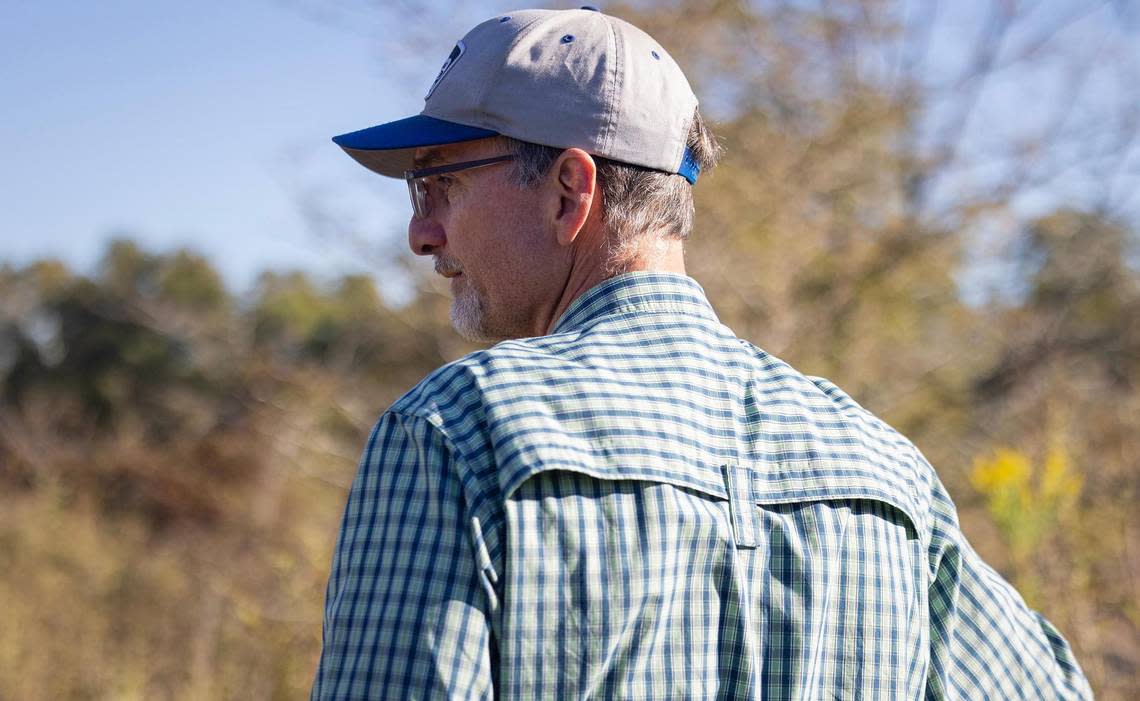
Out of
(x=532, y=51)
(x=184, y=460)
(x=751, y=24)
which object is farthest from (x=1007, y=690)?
(x=184, y=460)

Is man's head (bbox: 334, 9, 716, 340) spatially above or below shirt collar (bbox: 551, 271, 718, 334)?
above

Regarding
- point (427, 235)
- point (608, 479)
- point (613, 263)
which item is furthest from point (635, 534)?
point (427, 235)

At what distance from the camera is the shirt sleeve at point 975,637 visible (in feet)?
4.19

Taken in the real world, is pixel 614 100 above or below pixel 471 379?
above

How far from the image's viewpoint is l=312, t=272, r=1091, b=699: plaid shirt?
943mm

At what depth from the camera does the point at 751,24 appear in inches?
290

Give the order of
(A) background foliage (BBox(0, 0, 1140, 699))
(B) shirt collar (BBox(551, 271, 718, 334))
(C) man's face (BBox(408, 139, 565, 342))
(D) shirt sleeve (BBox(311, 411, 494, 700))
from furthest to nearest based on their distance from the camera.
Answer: (A) background foliage (BBox(0, 0, 1140, 699)), (C) man's face (BBox(408, 139, 565, 342)), (B) shirt collar (BBox(551, 271, 718, 334)), (D) shirt sleeve (BBox(311, 411, 494, 700))

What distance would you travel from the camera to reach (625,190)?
1297 millimetres

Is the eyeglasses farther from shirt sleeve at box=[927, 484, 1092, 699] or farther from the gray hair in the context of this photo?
shirt sleeve at box=[927, 484, 1092, 699]

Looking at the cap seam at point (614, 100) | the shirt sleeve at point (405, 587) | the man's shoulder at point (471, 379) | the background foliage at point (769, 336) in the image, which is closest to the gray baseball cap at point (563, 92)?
the cap seam at point (614, 100)

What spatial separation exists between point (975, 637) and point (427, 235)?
2.73 feet

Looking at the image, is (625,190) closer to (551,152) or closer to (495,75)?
(551,152)

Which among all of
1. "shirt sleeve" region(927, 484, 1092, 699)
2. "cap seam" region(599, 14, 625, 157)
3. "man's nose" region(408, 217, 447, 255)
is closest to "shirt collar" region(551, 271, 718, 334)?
"cap seam" region(599, 14, 625, 157)

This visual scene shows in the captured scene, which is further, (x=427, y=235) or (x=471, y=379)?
(x=427, y=235)
